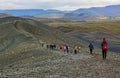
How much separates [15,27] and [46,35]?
9.63m

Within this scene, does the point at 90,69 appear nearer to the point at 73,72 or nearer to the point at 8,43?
the point at 73,72

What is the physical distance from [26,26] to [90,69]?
244 feet

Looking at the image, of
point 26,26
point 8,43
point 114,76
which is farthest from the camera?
point 26,26

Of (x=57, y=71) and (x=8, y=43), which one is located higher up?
(x=57, y=71)

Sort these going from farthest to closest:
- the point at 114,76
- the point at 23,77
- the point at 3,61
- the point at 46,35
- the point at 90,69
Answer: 1. the point at 46,35
2. the point at 3,61
3. the point at 90,69
4. the point at 23,77
5. the point at 114,76

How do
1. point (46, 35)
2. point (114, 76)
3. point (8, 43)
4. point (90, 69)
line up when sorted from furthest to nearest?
point (46, 35)
point (8, 43)
point (90, 69)
point (114, 76)

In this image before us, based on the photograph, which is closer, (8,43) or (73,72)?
(73,72)

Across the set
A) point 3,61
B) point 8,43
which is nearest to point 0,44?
point 8,43

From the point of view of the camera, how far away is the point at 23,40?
75312 millimetres

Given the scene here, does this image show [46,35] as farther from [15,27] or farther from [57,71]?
[57,71]

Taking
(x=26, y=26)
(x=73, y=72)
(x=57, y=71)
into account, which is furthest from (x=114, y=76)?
(x=26, y=26)

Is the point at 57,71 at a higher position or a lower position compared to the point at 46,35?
higher

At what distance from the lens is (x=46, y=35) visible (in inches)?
3605

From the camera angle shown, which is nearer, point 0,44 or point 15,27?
point 0,44
